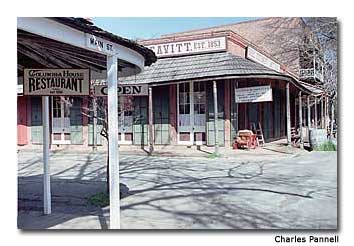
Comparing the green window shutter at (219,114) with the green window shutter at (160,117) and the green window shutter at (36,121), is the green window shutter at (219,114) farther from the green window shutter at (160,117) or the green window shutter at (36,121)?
the green window shutter at (36,121)

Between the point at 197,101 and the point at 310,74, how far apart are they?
202 cm

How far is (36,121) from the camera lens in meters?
4.98

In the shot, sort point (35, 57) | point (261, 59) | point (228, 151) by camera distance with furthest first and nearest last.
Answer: point (261, 59) → point (228, 151) → point (35, 57)

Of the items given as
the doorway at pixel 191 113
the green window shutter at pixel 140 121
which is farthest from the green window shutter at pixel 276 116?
the green window shutter at pixel 140 121

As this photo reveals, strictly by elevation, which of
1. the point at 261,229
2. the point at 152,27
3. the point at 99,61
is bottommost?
the point at 261,229

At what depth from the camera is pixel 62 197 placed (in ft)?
18.4

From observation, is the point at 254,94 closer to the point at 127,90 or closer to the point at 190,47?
the point at 190,47

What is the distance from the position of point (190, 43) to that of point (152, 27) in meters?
2.68

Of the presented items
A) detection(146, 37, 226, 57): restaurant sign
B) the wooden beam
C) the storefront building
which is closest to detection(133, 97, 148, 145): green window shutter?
the storefront building

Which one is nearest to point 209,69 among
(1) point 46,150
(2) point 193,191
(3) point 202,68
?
(3) point 202,68

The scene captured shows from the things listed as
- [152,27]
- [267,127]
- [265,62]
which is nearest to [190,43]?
[265,62]

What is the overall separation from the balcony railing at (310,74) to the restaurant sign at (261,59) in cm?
42
